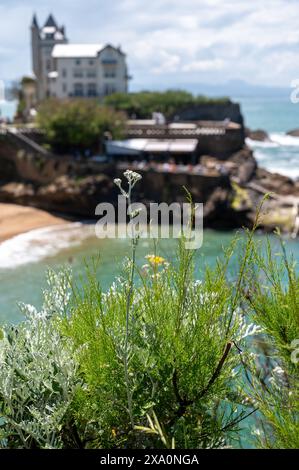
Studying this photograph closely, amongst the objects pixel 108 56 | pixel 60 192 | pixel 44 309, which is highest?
pixel 108 56

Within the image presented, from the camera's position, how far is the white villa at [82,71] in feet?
190

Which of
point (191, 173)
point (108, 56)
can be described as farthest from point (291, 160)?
point (191, 173)

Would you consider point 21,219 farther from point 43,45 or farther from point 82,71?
point 43,45

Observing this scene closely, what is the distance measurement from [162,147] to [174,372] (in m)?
37.4

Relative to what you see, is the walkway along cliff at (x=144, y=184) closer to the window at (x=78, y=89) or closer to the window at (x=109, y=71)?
the window at (x=78, y=89)

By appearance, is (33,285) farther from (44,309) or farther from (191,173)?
(44,309)

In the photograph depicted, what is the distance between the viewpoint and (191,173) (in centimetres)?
3744

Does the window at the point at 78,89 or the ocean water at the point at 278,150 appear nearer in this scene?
the ocean water at the point at 278,150

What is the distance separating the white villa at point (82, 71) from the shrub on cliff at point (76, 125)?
16.7m

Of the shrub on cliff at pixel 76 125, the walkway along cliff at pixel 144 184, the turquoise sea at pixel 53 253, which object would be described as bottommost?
the turquoise sea at pixel 53 253

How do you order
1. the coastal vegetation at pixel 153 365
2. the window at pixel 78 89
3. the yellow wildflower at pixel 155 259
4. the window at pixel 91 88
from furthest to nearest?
the window at pixel 91 88, the window at pixel 78 89, the yellow wildflower at pixel 155 259, the coastal vegetation at pixel 153 365

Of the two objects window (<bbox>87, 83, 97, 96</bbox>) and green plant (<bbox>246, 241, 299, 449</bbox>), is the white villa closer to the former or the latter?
window (<bbox>87, 83, 97, 96</bbox>)

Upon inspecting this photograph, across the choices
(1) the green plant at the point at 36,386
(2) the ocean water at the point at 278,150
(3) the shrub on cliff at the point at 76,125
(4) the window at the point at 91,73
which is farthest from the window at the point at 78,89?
(1) the green plant at the point at 36,386

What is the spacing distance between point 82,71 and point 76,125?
64.6ft
